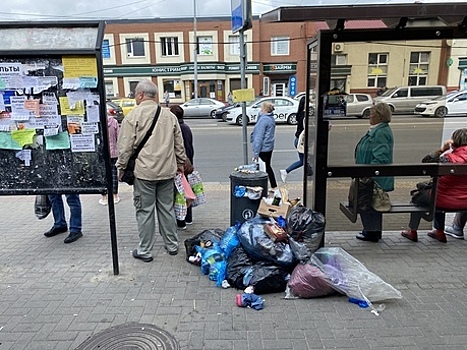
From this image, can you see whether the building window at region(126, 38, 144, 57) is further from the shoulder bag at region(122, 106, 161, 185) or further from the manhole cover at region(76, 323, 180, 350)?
the manhole cover at region(76, 323, 180, 350)

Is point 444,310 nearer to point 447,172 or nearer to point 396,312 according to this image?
point 396,312

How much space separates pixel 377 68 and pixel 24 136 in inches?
147

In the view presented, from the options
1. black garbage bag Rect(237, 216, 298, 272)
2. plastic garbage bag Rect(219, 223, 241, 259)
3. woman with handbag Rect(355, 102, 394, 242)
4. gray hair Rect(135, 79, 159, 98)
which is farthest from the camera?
woman with handbag Rect(355, 102, 394, 242)

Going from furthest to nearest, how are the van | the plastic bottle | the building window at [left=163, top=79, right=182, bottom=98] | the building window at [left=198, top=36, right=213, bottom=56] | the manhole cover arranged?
the building window at [left=163, top=79, right=182, bottom=98] → the building window at [left=198, top=36, right=213, bottom=56] → the van → the plastic bottle → the manhole cover

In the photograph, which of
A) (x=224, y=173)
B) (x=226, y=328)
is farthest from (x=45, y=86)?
(x=224, y=173)

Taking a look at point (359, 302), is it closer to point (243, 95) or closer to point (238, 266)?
point (238, 266)

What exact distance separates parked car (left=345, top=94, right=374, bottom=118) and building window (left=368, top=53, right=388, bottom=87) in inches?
8.2

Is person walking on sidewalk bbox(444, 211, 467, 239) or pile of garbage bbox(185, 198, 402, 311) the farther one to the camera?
person walking on sidewalk bbox(444, 211, 467, 239)

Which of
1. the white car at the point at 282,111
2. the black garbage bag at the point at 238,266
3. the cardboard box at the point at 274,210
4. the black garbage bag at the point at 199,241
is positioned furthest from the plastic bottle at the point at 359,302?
the white car at the point at 282,111

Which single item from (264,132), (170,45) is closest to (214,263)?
(264,132)

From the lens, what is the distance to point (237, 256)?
11.6 feet

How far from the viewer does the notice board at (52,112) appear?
3.29 metres

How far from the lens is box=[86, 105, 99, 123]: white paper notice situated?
3414mm

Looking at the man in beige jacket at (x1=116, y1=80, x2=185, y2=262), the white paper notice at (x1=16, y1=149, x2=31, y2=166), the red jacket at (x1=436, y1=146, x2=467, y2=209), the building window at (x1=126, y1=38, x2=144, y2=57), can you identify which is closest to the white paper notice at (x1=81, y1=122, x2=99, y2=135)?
the man in beige jacket at (x1=116, y1=80, x2=185, y2=262)
